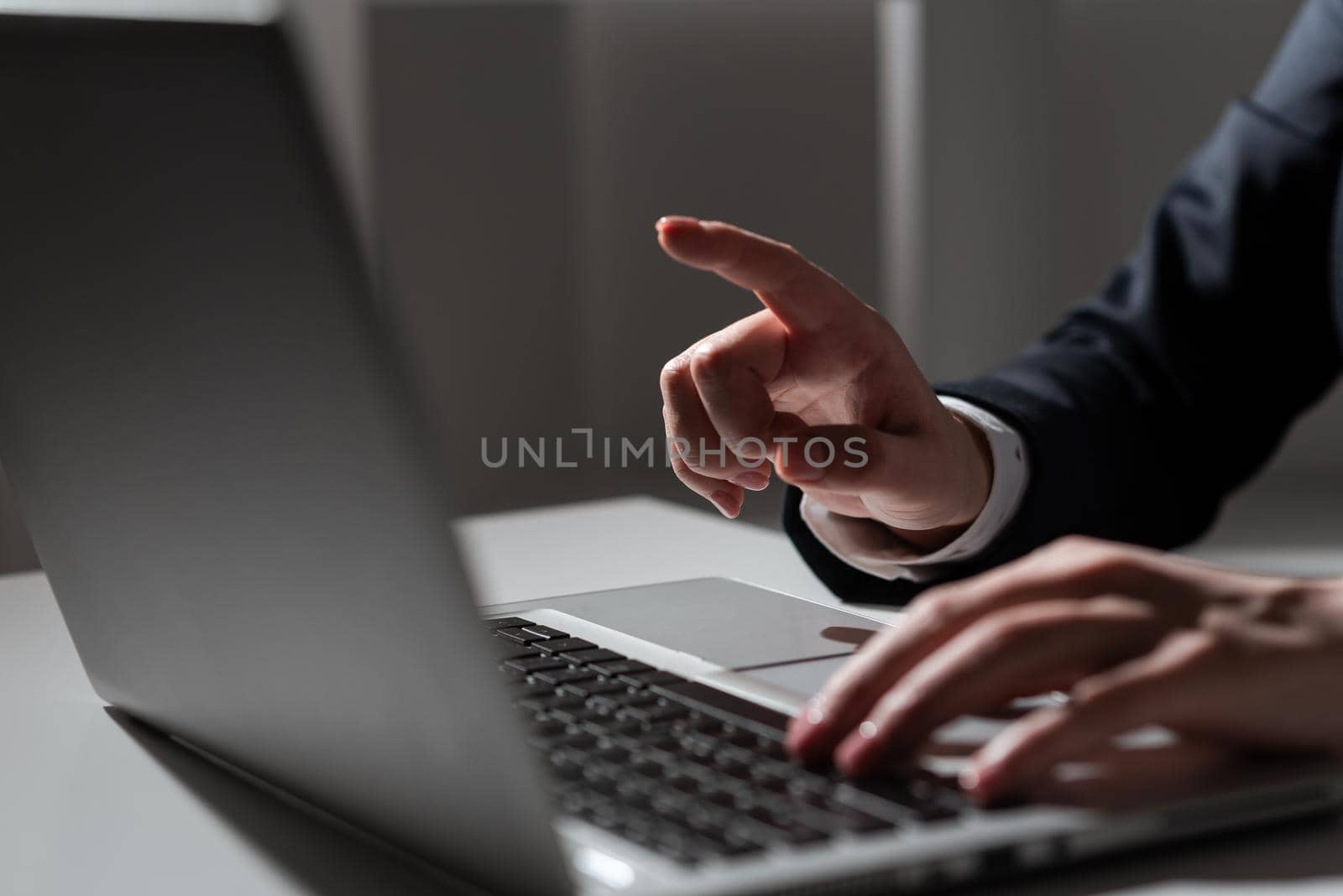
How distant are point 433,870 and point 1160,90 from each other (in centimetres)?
193

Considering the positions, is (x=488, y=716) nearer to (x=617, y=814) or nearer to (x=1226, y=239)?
(x=617, y=814)

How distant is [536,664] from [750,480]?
217 millimetres

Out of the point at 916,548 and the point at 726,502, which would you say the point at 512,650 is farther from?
the point at 916,548

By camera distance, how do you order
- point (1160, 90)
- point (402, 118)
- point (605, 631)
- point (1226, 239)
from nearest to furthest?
point (605, 631), point (1226, 239), point (1160, 90), point (402, 118)

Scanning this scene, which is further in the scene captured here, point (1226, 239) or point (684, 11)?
point (684, 11)

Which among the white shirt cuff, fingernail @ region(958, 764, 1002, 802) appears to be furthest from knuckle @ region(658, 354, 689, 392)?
fingernail @ region(958, 764, 1002, 802)

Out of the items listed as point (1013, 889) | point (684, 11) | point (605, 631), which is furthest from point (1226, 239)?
point (684, 11)

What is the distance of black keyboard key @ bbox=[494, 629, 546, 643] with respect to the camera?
1.93 feet

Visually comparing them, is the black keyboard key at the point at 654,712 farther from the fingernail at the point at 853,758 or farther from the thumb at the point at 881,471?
the thumb at the point at 881,471

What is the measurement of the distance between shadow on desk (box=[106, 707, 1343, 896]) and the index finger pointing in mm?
284

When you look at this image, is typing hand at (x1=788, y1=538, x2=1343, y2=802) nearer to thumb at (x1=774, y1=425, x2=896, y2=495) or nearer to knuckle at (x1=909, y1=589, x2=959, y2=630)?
knuckle at (x1=909, y1=589, x2=959, y2=630)

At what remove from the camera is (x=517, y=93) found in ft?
7.54

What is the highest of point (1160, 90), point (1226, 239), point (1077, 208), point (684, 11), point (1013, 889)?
point (684, 11)

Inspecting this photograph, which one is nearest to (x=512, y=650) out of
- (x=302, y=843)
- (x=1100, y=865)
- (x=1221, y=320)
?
(x=302, y=843)
